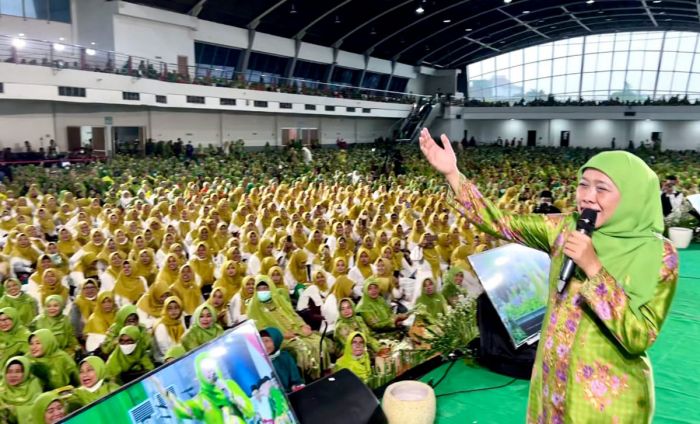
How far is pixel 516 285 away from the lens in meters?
4.24

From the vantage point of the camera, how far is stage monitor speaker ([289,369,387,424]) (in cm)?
281

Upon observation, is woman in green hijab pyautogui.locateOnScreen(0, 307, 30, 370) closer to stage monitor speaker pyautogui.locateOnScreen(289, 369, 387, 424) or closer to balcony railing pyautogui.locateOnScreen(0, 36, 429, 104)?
stage monitor speaker pyautogui.locateOnScreen(289, 369, 387, 424)

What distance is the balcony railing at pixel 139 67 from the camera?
16.5 m

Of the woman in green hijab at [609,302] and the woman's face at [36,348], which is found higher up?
the woman in green hijab at [609,302]

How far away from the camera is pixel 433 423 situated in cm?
349

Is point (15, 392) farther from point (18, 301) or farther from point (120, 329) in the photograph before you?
point (18, 301)

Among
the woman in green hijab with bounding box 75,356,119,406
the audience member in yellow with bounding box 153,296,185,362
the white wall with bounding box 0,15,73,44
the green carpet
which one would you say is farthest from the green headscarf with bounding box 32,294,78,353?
the white wall with bounding box 0,15,73,44

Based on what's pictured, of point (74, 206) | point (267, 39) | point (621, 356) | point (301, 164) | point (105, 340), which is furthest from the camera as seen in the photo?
point (267, 39)

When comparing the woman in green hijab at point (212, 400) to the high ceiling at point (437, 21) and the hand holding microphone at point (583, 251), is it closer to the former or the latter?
the hand holding microphone at point (583, 251)

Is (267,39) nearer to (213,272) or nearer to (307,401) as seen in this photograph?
(213,272)

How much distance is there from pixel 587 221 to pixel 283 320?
15.0 feet

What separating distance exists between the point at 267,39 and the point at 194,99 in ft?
28.6

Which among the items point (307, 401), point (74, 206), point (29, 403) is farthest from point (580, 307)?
point (74, 206)

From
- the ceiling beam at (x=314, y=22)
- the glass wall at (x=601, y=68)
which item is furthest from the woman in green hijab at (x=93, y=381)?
the glass wall at (x=601, y=68)
